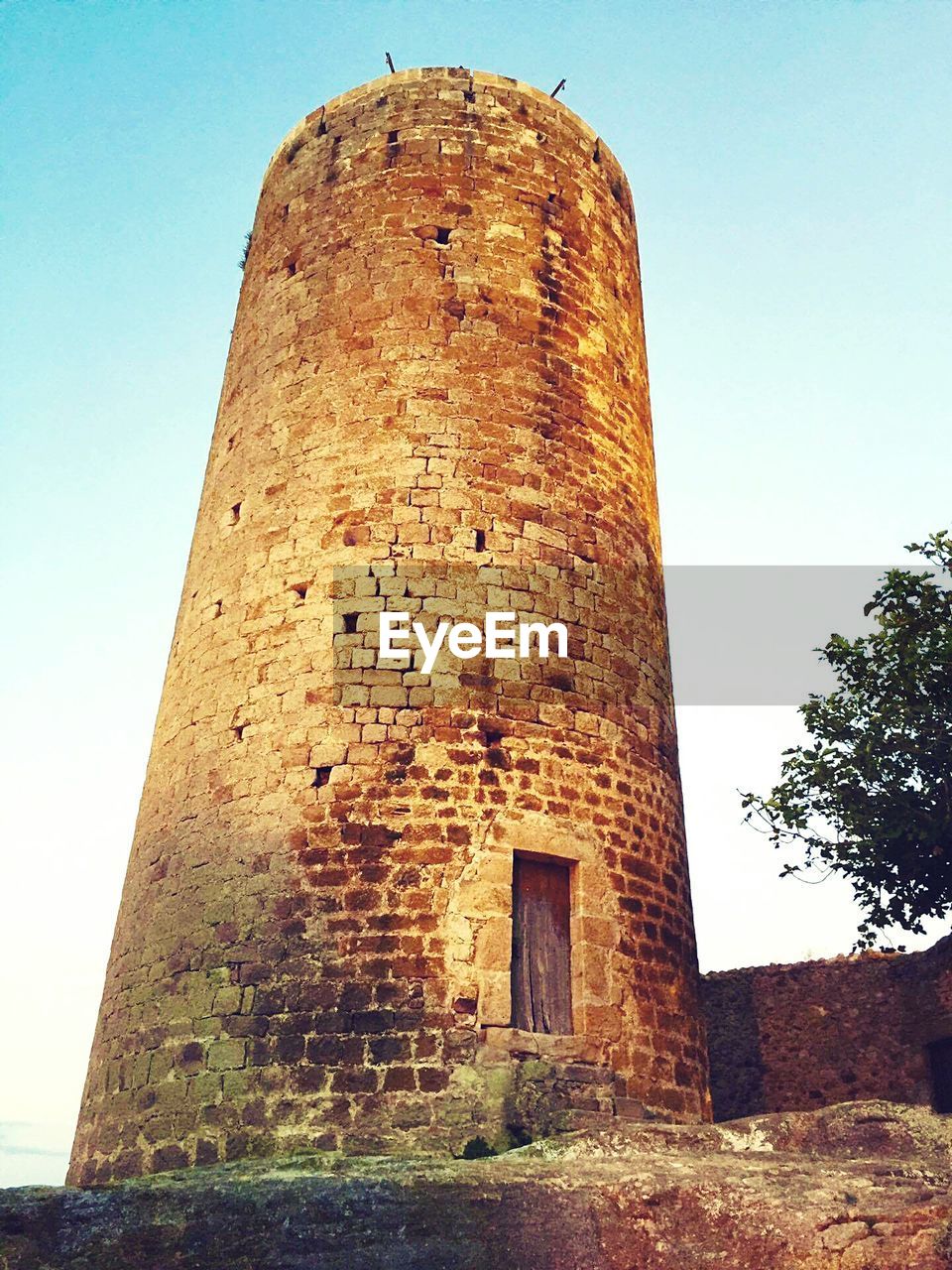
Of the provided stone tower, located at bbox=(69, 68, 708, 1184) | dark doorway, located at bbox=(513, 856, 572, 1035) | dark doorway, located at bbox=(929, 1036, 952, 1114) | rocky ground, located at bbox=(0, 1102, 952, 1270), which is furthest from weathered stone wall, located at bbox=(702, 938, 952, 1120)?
rocky ground, located at bbox=(0, 1102, 952, 1270)

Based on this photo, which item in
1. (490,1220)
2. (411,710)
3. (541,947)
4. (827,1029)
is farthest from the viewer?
(827,1029)

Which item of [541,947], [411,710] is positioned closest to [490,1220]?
[541,947]

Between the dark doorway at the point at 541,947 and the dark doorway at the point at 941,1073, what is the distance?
724 cm

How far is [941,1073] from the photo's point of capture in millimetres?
12742

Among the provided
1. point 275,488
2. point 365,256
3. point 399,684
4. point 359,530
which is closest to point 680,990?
point 399,684

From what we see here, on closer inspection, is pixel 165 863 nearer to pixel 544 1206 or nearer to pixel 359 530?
pixel 359 530

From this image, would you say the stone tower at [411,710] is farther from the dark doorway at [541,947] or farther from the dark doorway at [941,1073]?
the dark doorway at [941,1073]

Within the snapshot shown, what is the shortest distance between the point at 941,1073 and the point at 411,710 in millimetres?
8801

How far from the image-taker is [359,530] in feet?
28.1

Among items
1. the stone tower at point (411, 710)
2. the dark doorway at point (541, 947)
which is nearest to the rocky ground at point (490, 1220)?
the stone tower at point (411, 710)

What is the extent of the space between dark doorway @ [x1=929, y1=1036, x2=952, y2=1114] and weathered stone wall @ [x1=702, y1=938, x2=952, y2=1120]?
0.08 m

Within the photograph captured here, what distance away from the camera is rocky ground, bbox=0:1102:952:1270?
446 cm

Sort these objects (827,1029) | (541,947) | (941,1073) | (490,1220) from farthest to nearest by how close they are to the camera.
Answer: (827,1029) < (941,1073) < (541,947) < (490,1220)

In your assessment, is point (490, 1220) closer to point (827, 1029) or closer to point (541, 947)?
point (541, 947)
